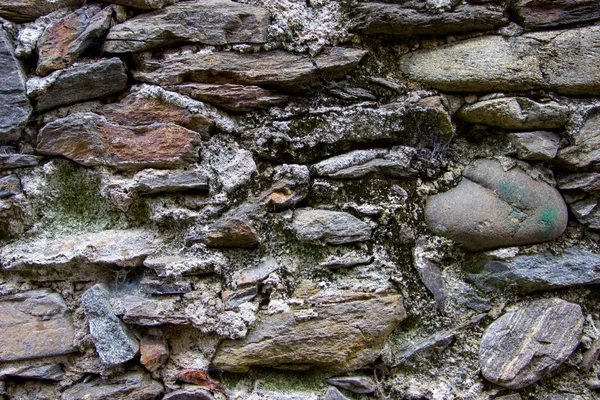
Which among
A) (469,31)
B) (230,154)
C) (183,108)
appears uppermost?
(469,31)

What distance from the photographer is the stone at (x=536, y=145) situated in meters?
1.24

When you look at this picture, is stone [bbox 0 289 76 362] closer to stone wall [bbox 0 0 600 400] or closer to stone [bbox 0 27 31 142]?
stone wall [bbox 0 0 600 400]

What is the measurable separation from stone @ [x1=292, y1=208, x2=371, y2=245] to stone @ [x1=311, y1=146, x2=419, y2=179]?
0.44 ft

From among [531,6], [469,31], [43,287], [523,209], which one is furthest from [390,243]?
[43,287]

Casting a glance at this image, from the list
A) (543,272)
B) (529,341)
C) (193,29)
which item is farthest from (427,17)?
(529,341)

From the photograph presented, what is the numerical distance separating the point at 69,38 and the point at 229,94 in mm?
549

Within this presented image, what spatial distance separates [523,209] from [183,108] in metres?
1.07

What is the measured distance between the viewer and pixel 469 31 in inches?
51.7

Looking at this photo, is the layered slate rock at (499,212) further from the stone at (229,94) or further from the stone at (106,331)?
the stone at (106,331)

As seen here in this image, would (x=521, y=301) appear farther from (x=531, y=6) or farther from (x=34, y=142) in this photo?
(x=34, y=142)

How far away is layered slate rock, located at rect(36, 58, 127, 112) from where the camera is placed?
1316 millimetres

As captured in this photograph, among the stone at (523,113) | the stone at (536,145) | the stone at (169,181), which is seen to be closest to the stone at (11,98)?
the stone at (169,181)

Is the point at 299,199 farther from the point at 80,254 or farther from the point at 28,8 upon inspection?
the point at 28,8

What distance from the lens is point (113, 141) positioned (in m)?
1.31
